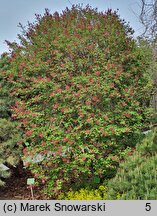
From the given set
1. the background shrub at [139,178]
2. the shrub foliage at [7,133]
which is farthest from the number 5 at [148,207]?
the shrub foliage at [7,133]

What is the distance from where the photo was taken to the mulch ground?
5.59 meters

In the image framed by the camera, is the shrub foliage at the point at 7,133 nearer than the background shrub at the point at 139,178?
No

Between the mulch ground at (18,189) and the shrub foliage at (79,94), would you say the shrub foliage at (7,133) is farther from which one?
the mulch ground at (18,189)

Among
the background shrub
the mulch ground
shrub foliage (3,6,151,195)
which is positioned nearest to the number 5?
the background shrub

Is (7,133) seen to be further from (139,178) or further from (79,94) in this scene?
(139,178)

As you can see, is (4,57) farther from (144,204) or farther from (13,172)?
(144,204)

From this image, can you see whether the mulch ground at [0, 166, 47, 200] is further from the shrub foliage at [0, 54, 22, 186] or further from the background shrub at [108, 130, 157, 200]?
the background shrub at [108, 130, 157, 200]

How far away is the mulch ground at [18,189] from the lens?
559 centimetres

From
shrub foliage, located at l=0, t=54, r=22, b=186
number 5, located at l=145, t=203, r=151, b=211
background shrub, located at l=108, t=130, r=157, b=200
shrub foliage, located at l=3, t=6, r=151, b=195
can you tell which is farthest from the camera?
shrub foliage, located at l=0, t=54, r=22, b=186

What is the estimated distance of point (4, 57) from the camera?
19.9ft

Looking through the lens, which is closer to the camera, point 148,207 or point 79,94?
point 148,207

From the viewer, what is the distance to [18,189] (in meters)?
6.06

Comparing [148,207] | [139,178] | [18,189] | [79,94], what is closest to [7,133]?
[18,189]

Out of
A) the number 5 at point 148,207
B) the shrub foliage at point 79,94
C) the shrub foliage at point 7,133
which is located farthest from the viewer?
the shrub foliage at point 7,133
